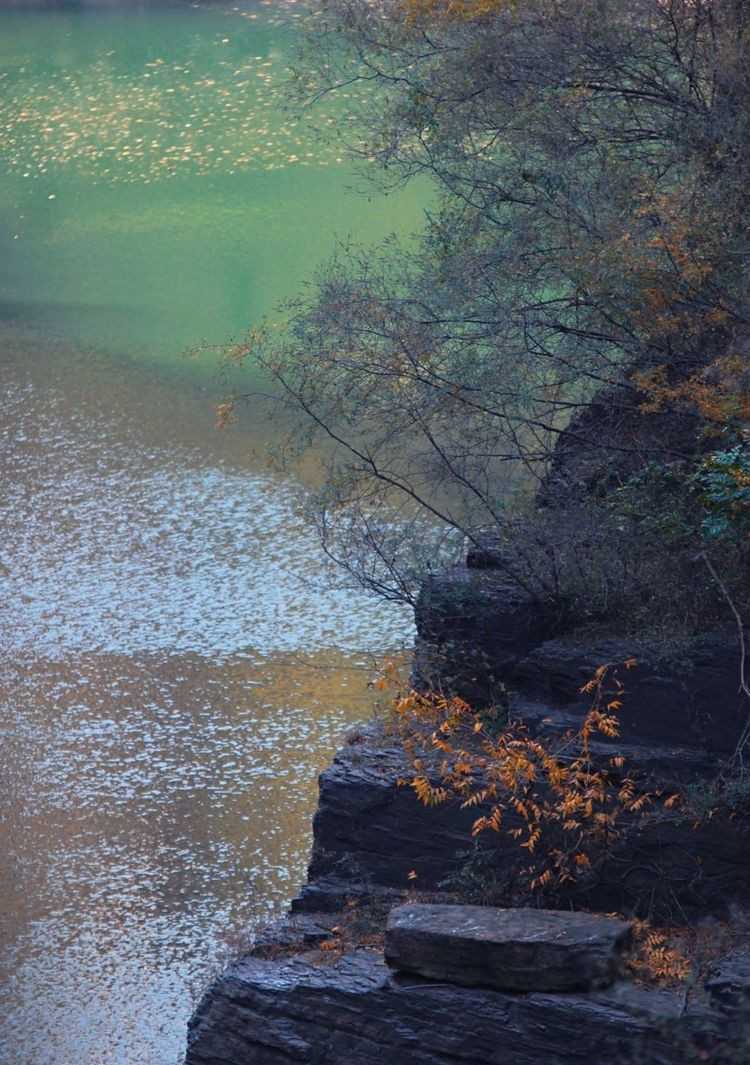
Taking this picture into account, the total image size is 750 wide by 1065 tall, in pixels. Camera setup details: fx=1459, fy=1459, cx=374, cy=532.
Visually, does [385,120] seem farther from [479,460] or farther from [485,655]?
[485,655]

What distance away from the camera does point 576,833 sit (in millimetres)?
4734

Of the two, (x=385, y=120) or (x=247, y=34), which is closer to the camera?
(x=385, y=120)

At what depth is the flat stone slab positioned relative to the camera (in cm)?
414

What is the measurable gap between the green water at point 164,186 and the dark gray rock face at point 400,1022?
24.2 feet

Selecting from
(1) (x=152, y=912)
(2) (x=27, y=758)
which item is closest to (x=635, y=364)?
(1) (x=152, y=912)

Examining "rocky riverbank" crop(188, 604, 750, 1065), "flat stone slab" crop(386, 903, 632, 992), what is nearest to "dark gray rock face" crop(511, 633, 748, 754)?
"rocky riverbank" crop(188, 604, 750, 1065)

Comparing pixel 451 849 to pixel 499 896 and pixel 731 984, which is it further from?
pixel 731 984

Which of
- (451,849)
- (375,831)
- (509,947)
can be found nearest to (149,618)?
(375,831)

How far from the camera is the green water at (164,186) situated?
12.6 metres

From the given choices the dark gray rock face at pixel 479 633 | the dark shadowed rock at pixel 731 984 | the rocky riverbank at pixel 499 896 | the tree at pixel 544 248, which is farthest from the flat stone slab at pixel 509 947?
the tree at pixel 544 248

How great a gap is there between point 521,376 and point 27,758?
9.32 feet

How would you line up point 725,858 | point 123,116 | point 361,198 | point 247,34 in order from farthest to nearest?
point 247,34 → point 123,116 → point 361,198 → point 725,858

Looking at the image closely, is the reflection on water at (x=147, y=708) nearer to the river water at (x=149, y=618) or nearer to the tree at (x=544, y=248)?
the river water at (x=149, y=618)

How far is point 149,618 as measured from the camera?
7703 mm
